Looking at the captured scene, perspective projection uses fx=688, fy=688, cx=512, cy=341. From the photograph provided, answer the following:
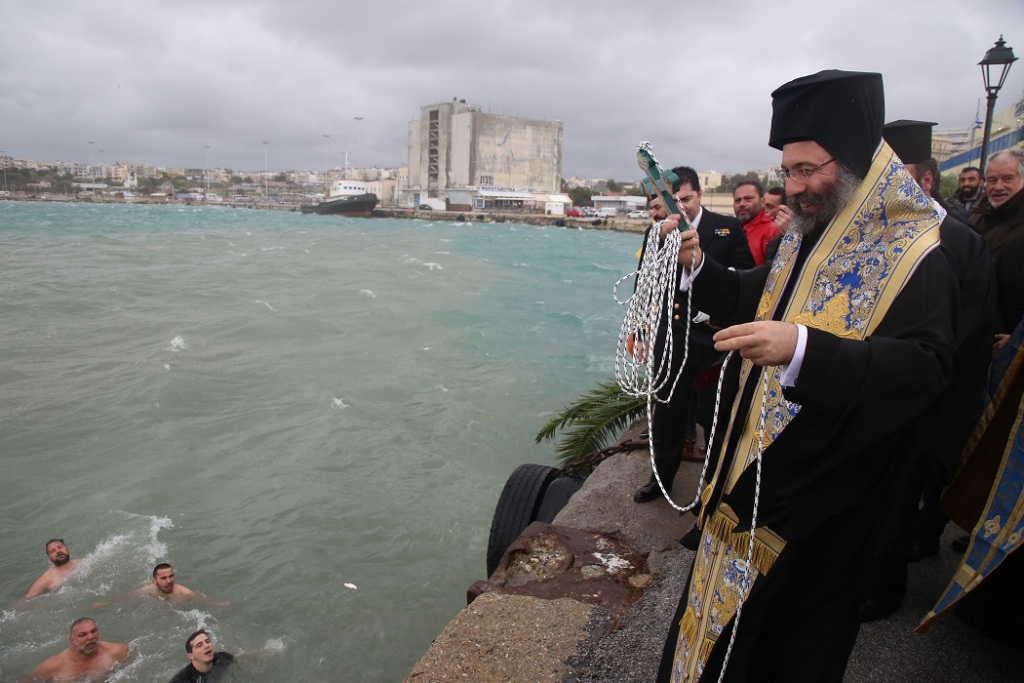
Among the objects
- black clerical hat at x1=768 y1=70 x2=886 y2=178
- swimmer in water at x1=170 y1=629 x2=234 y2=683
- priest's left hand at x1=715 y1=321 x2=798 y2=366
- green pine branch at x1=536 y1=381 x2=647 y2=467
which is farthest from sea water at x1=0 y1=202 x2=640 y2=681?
black clerical hat at x1=768 y1=70 x2=886 y2=178

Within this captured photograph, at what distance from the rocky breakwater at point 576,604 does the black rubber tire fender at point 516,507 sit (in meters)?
0.59

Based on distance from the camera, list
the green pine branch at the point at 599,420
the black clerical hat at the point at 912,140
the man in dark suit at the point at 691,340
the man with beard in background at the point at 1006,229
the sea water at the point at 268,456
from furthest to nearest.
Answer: the sea water at the point at 268,456
the green pine branch at the point at 599,420
the man in dark suit at the point at 691,340
the black clerical hat at the point at 912,140
the man with beard in background at the point at 1006,229

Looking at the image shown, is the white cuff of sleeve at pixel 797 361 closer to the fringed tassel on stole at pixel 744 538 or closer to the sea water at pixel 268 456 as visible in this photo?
the fringed tassel on stole at pixel 744 538

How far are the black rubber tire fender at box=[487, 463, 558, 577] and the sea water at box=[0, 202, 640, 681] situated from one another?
2113 millimetres

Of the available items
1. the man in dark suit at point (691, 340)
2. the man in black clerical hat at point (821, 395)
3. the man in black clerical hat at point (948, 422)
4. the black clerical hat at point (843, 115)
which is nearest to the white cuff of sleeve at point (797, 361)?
the man in black clerical hat at point (821, 395)

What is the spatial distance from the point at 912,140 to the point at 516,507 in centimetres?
345

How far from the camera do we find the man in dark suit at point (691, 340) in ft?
13.6

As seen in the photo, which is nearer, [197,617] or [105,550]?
[197,617]

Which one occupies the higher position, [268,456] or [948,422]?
[948,422]

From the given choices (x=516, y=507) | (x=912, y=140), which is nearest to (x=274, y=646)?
(x=516, y=507)

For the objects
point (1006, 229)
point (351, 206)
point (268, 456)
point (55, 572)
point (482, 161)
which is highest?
point (482, 161)

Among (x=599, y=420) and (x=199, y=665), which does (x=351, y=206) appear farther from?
(x=199, y=665)

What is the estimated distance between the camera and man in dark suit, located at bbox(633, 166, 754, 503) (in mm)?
4141

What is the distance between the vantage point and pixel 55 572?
24.4ft
